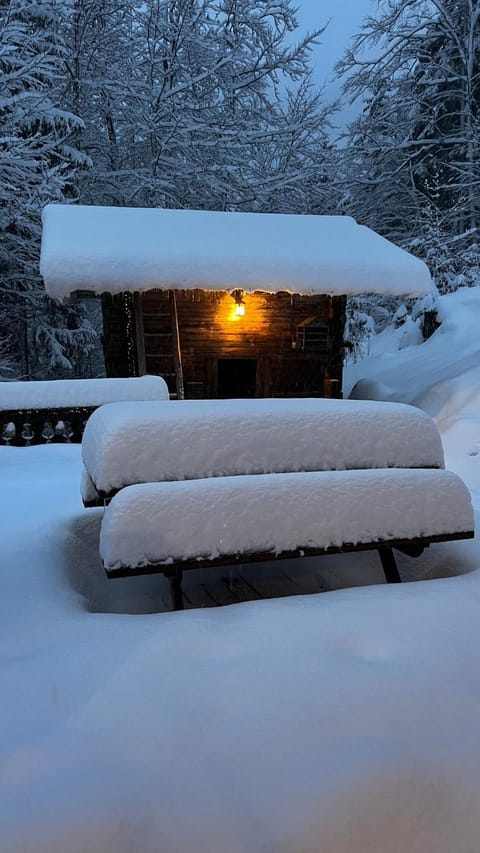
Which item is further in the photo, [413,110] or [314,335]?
[413,110]

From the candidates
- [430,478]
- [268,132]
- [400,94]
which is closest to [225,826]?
[430,478]

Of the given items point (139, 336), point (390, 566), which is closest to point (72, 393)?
point (139, 336)

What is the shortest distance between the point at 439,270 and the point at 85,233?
1107cm

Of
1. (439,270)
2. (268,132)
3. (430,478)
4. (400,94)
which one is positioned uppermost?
(400,94)

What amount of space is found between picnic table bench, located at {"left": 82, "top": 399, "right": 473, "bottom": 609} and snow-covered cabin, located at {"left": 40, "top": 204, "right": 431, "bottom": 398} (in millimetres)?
6059

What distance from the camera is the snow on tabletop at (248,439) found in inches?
115

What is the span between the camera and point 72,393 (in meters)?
6.95

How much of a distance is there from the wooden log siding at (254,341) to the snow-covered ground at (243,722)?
8.25m

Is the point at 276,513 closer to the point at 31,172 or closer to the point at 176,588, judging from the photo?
the point at 176,588

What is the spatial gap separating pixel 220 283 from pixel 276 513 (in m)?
6.89

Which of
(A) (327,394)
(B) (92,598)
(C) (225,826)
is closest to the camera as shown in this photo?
(C) (225,826)

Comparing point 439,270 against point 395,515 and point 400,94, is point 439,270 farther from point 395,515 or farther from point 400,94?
point 395,515

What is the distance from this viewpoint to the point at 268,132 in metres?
16.5

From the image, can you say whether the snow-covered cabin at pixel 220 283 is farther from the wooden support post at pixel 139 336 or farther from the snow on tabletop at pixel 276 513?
the snow on tabletop at pixel 276 513
